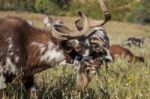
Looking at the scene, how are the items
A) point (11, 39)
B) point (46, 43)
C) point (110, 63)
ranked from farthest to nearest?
point (110, 63) < point (46, 43) < point (11, 39)

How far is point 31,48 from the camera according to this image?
8.70 meters

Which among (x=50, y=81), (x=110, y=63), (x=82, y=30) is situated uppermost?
(x=82, y=30)

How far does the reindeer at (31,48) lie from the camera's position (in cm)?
827

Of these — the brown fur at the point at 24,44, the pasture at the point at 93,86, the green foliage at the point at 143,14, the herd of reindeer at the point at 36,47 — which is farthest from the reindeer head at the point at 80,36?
the green foliage at the point at 143,14

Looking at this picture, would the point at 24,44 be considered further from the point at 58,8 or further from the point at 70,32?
the point at 58,8

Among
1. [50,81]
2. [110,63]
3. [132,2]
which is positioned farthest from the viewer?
[132,2]

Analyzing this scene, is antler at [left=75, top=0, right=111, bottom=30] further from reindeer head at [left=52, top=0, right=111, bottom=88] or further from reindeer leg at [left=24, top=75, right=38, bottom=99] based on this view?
reindeer leg at [left=24, top=75, right=38, bottom=99]

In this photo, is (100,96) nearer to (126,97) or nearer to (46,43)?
(126,97)

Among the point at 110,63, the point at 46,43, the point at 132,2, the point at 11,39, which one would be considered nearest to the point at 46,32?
the point at 46,43

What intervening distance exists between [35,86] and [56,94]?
0.45 m

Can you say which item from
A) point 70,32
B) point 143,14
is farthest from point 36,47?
point 143,14

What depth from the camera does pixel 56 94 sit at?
910cm

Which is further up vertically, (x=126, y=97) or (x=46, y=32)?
(x=46, y=32)

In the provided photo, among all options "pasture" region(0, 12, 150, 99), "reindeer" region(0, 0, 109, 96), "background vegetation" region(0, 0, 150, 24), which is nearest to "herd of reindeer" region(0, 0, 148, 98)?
"reindeer" region(0, 0, 109, 96)
